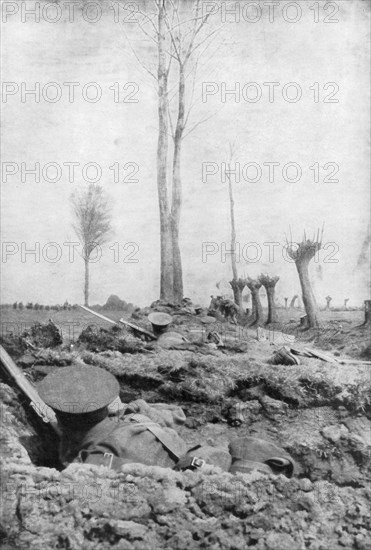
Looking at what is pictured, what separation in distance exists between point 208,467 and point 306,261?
7.37ft

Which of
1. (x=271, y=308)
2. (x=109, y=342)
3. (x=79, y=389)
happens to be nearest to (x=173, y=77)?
(x=271, y=308)

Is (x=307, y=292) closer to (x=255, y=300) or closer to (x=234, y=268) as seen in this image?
(x=255, y=300)

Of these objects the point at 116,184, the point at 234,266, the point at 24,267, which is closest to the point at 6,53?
the point at 116,184

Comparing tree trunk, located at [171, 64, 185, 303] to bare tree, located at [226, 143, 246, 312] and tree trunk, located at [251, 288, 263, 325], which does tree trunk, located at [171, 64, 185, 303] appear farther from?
tree trunk, located at [251, 288, 263, 325]

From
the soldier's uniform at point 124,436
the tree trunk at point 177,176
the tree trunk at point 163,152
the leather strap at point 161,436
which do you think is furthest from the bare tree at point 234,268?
the leather strap at point 161,436

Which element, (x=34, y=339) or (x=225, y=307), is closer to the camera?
(x=34, y=339)

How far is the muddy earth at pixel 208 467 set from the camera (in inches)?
215

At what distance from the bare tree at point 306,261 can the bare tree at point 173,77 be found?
1.19 meters

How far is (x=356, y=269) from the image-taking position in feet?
22.4

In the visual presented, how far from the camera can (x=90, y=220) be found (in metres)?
6.61

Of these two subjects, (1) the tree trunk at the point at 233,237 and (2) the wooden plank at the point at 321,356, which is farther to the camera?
(1) the tree trunk at the point at 233,237

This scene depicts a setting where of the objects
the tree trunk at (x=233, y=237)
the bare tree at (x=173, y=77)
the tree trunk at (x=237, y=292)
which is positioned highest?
the bare tree at (x=173, y=77)

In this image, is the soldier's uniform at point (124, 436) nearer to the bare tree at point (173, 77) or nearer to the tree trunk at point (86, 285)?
the tree trunk at point (86, 285)

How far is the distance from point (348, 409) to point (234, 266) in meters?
1.72
